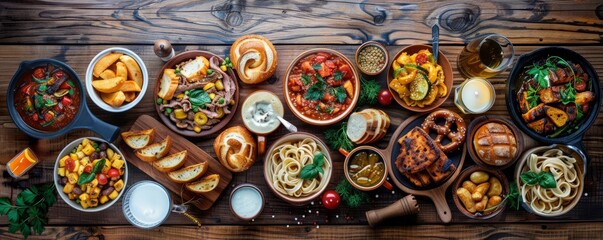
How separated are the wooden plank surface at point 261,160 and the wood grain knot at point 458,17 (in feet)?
0.45

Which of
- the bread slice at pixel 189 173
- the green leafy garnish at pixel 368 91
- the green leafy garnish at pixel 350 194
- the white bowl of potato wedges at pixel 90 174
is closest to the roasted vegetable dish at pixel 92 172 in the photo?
the white bowl of potato wedges at pixel 90 174

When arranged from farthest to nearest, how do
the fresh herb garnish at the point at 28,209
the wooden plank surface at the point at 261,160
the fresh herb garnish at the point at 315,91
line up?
the wooden plank surface at the point at 261,160 → the fresh herb garnish at the point at 315,91 → the fresh herb garnish at the point at 28,209

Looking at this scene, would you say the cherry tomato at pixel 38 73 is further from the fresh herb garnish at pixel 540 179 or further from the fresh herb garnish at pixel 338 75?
the fresh herb garnish at pixel 540 179

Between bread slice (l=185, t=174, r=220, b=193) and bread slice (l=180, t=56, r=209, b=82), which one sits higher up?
bread slice (l=180, t=56, r=209, b=82)

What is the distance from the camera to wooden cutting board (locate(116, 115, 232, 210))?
131 inches

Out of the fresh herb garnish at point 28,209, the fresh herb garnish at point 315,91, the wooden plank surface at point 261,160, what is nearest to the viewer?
the fresh herb garnish at point 28,209

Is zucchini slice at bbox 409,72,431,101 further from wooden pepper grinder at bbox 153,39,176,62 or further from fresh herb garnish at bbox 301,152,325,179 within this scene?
wooden pepper grinder at bbox 153,39,176,62

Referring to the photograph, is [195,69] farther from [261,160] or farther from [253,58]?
[261,160]

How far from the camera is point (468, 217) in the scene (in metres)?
3.38

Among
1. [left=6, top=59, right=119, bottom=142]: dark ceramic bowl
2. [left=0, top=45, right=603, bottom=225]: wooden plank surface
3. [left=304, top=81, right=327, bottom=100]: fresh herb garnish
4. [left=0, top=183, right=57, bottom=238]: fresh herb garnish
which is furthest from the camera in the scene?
[left=0, top=45, right=603, bottom=225]: wooden plank surface

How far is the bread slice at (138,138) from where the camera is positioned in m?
3.25

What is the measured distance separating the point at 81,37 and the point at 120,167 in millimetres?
935

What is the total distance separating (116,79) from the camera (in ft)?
10.3

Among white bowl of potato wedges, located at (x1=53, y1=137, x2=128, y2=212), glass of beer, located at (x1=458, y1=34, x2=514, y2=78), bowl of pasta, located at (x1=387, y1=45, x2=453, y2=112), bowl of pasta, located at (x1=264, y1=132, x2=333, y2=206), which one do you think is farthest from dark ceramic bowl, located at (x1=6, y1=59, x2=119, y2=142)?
glass of beer, located at (x1=458, y1=34, x2=514, y2=78)
